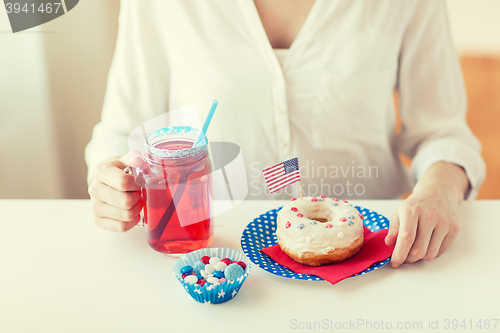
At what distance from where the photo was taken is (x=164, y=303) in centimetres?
71

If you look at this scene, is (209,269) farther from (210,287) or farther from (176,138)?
(176,138)

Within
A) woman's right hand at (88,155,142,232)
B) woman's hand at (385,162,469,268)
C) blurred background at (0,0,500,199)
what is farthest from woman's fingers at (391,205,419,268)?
blurred background at (0,0,500,199)

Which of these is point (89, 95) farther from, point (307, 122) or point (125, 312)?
point (125, 312)

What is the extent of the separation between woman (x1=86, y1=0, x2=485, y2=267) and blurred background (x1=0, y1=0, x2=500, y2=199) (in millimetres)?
578

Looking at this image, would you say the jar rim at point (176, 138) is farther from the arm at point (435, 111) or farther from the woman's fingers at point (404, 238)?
the arm at point (435, 111)

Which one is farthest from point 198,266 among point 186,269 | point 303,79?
point 303,79

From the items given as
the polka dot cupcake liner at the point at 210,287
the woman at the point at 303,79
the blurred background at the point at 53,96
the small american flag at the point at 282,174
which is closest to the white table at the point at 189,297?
the polka dot cupcake liner at the point at 210,287

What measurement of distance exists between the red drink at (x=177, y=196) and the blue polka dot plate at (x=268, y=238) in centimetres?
9

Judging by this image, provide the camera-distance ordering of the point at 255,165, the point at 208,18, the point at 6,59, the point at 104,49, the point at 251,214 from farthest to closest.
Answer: the point at 104,49, the point at 6,59, the point at 255,165, the point at 208,18, the point at 251,214

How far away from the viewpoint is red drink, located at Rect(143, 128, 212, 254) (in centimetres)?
73

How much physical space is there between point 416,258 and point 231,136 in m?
0.67

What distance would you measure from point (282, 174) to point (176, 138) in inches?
8.5

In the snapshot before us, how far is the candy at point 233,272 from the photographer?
697 millimetres

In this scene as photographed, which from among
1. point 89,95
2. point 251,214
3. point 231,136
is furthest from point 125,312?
point 89,95
